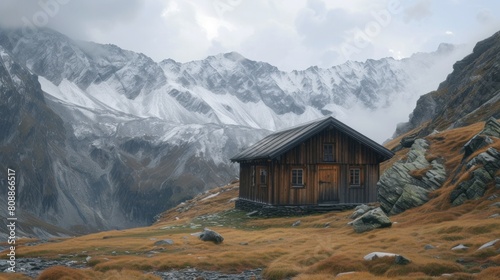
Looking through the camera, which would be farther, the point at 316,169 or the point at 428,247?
the point at 316,169

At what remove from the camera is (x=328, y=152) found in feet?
155

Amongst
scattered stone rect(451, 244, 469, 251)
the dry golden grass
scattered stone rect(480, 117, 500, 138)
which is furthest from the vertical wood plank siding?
the dry golden grass

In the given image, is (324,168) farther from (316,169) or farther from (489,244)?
(489,244)

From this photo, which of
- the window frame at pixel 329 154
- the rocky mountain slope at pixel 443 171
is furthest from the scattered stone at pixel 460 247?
the window frame at pixel 329 154

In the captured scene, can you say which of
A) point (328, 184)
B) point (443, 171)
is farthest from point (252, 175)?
point (443, 171)

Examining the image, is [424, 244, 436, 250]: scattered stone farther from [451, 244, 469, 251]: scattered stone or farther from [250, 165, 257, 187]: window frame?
[250, 165, 257, 187]: window frame

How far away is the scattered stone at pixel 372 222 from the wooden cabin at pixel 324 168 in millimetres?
16154

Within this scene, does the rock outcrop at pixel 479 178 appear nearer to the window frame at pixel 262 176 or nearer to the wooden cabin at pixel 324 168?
the wooden cabin at pixel 324 168

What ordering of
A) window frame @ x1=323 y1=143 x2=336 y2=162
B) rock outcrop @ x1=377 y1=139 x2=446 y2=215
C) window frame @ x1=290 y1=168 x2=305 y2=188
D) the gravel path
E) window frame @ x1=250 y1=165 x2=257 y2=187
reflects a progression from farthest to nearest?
window frame @ x1=250 y1=165 x2=257 y2=187, window frame @ x1=323 y1=143 x2=336 y2=162, window frame @ x1=290 y1=168 x2=305 y2=188, rock outcrop @ x1=377 y1=139 x2=446 y2=215, the gravel path

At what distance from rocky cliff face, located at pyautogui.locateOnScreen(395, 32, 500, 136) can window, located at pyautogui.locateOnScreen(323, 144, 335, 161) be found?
124 ft

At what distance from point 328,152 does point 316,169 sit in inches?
87.8

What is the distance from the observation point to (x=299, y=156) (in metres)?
46.5

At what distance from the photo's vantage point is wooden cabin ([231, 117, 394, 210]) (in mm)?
46031

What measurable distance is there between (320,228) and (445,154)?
15.8m
